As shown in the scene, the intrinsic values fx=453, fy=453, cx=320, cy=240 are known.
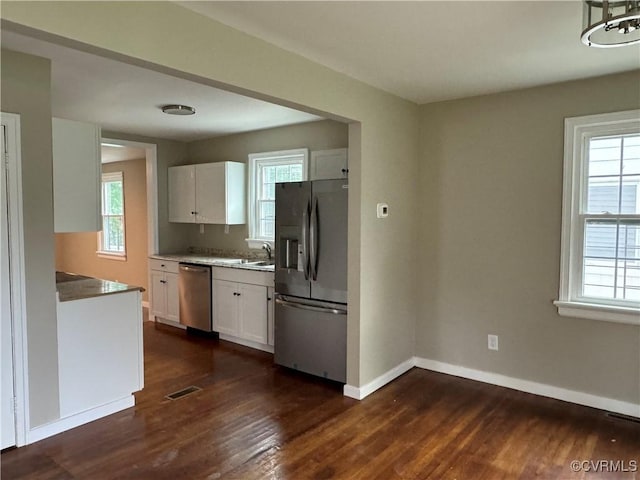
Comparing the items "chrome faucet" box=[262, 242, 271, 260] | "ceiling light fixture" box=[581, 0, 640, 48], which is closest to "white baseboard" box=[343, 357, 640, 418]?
"chrome faucet" box=[262, 242, 271, 260]

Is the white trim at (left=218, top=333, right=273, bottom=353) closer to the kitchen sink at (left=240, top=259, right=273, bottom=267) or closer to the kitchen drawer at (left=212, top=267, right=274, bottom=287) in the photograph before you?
the kitchen drawer at (left=212, top=267, right=274, bottom=287)

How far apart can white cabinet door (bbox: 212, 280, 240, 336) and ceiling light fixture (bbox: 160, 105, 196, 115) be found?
1760 mm

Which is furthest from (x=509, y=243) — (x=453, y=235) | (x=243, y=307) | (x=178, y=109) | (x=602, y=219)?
(x=178, y=109)

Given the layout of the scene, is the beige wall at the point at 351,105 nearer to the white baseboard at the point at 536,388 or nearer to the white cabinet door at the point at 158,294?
the white baseboard at the point at 536,388

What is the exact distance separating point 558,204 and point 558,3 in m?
1.68

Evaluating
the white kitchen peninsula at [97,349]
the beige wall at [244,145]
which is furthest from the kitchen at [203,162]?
the white kitchen peninsula at [97,349]

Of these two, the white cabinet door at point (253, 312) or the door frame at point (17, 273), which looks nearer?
the door frame at point (17, 273)

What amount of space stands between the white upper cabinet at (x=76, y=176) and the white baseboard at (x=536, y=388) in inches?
117

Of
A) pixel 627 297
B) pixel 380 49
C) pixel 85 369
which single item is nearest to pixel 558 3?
pixel 380 49

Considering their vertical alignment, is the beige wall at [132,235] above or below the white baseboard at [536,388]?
above

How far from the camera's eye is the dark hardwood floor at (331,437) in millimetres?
2494

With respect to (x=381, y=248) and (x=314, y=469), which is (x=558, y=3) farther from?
(x=314, y=469)

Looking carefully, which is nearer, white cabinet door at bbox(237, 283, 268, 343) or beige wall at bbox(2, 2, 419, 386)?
beige wall at bbox(2, 2, 419, 386)

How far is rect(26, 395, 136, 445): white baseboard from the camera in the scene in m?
2.78
